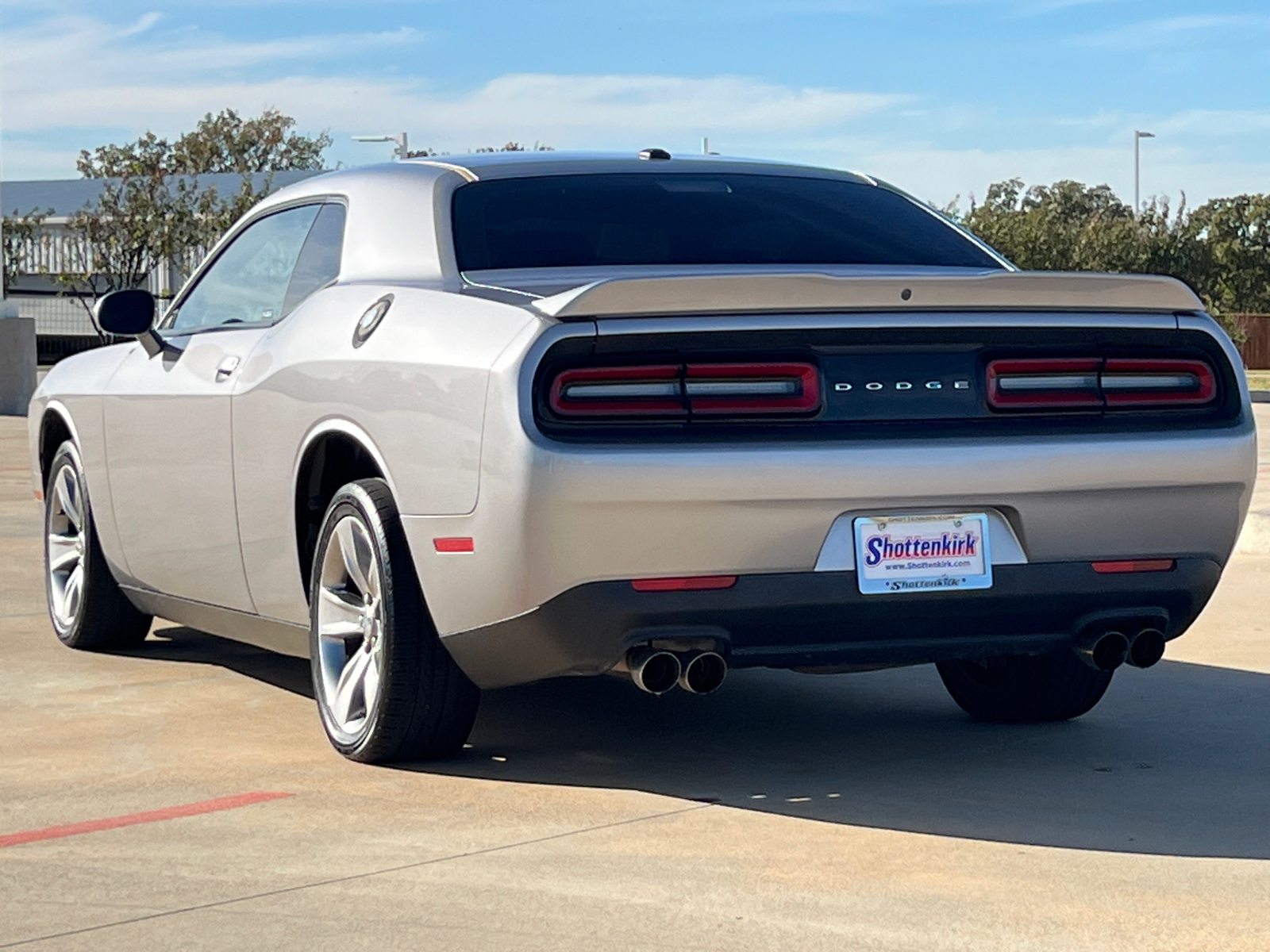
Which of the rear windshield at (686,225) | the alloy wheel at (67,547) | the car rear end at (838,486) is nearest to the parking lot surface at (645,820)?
the car rear end at (838,486)

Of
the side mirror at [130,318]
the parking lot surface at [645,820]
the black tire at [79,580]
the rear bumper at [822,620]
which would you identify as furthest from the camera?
the black tire at [79,580]

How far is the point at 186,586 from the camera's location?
657cm

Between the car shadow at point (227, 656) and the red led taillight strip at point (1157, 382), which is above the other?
the red led taillight strip at point (1157, 382)

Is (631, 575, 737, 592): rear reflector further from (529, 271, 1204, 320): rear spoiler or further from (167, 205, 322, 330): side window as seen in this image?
(167, 205, 322, 330): side window

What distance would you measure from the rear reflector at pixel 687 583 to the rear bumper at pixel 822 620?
0.04 feet

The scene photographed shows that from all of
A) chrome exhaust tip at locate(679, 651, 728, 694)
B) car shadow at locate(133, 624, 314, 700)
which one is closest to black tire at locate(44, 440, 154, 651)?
car shadow at locate(133, 624, 314, 700)

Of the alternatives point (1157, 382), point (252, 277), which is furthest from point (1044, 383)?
point (252, 277)

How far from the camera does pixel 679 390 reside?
479cm

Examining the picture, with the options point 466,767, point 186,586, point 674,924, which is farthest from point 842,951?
point 186,586

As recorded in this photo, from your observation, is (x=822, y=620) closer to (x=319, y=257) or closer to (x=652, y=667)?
(x=652, y=667)

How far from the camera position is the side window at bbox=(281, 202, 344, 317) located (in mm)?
5969

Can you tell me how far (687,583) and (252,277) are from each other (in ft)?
7.57

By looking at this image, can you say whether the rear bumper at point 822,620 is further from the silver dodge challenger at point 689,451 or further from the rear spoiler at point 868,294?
the rear spoiler at point 868,294

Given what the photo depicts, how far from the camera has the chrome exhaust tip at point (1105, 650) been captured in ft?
17.1
